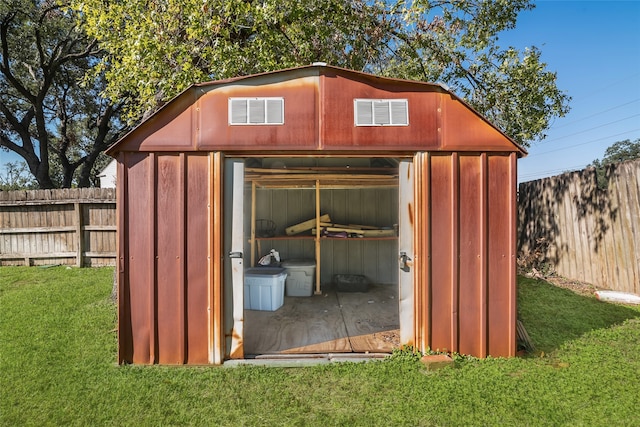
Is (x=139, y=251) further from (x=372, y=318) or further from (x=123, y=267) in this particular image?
(x=372, y=318)

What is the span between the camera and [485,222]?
3.39m

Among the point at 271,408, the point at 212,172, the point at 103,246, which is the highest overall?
the point at 212,172

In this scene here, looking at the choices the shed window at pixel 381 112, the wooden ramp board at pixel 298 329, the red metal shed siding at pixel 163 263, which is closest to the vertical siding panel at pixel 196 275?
the red metal shed siding at pixel 163 263

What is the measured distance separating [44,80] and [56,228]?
24.7 ft

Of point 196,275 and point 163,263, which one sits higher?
point 163,263

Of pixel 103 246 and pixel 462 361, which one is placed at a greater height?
pixel 103 246

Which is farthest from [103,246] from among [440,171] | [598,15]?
[598,15]

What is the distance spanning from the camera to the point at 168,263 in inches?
129

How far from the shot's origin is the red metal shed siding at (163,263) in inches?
129

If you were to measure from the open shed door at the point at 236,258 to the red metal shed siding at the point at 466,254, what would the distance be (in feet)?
5.95

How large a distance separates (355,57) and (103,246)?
7.11 metres

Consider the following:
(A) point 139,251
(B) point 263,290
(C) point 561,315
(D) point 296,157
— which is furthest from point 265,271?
(C) point 561,315

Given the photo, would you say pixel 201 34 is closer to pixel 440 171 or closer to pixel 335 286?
pixel 440 171

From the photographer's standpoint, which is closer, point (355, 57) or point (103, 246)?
point (355, 57)
